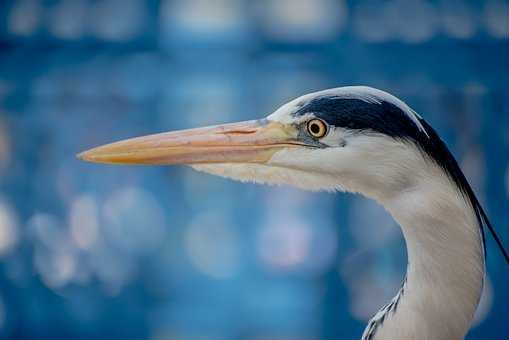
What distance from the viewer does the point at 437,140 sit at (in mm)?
773

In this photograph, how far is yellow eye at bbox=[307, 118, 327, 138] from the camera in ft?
2.69

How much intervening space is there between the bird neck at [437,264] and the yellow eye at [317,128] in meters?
0.12

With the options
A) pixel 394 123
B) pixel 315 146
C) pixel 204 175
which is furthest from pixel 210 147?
pixel 204 175

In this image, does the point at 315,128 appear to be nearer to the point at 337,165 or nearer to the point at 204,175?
the point at 337,165

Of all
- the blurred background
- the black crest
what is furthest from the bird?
the blurred background

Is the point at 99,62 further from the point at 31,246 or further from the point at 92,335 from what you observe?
the point at 92,335

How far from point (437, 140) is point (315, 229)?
1.19 metres

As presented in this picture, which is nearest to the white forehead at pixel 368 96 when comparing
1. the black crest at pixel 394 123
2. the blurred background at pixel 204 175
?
the black crest at pixel 394 123

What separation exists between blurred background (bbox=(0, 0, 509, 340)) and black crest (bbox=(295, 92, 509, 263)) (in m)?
1.12

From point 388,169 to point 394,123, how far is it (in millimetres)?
59

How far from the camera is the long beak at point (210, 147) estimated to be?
2.81 feet

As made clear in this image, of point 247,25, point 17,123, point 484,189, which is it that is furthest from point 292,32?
point 17,123

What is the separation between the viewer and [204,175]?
1.99m

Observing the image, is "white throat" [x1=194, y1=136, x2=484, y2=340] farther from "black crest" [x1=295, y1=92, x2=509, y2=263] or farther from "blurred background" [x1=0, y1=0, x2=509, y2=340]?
"blurred background" [x1=0, y1=0, x2=509, y2=340]
